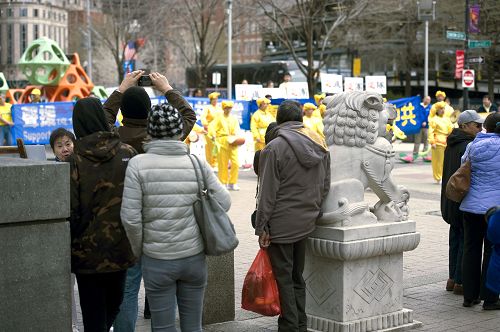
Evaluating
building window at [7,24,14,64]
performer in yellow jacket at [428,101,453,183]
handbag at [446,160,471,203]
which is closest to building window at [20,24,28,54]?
building window at [7,24,14,64]

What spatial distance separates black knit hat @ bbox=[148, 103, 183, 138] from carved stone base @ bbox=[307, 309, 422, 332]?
2.29 metres

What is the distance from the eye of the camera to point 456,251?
8.59m

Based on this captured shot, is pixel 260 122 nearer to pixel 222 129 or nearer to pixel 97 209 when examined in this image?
pixel 222 129

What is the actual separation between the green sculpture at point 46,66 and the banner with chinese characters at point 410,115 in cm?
1000

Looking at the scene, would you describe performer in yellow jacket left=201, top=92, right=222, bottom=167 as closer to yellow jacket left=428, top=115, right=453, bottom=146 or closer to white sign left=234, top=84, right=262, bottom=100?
yellow jacket left=428, top=115, right=453, bottom=146

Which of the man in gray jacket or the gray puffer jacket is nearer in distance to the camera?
the gray puffer jacket

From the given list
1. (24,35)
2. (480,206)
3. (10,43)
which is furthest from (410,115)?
(10,43)

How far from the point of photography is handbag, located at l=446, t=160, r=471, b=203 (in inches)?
309

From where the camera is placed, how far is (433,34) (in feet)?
151

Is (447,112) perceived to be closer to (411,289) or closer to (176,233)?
(411,289)

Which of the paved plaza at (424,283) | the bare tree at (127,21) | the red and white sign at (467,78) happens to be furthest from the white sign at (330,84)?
the bare tree at (127,21)

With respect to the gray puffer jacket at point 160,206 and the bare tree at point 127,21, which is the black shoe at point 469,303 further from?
the bare tree at point 127,21

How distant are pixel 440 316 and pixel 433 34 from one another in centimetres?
3991

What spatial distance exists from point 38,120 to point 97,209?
16998 mm
